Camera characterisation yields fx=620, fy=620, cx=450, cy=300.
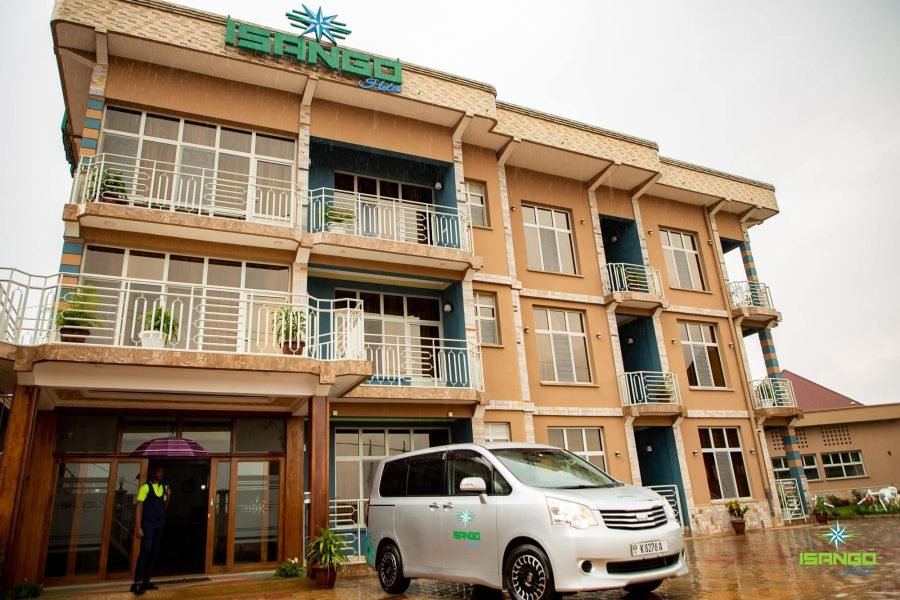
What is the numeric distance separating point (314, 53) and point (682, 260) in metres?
13.4

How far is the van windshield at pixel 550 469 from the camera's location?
726cm

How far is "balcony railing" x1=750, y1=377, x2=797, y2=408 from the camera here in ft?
63.5

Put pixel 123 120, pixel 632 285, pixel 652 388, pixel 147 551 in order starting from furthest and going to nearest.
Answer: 1. pixel 632 285
2. pixel 652 388
3. pixel 123 120
4. pixel 147 551

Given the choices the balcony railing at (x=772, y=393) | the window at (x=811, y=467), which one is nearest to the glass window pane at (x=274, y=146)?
the balcony railing at (x=772, y=393)

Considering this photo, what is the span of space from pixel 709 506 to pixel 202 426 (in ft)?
43.8

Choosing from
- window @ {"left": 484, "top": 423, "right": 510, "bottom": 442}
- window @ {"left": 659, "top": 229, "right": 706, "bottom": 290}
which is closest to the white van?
Result: window @ {"left": 484, "top": 423, "right": 510, "bottom": 442}

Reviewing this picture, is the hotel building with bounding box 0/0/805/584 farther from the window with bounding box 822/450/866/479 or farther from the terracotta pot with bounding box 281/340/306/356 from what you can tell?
the window with bounding box 822/450/866/479

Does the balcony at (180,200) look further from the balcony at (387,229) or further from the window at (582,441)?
the window at (582,441)

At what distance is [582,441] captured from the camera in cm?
1631

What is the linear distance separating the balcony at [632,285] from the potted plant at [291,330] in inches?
383

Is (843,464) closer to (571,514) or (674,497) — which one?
(674,497)

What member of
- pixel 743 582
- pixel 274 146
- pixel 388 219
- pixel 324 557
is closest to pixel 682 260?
pixel 388 219

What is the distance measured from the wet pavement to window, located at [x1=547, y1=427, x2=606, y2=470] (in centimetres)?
343

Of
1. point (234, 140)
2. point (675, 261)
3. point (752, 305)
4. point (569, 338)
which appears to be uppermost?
point (234, 140)
